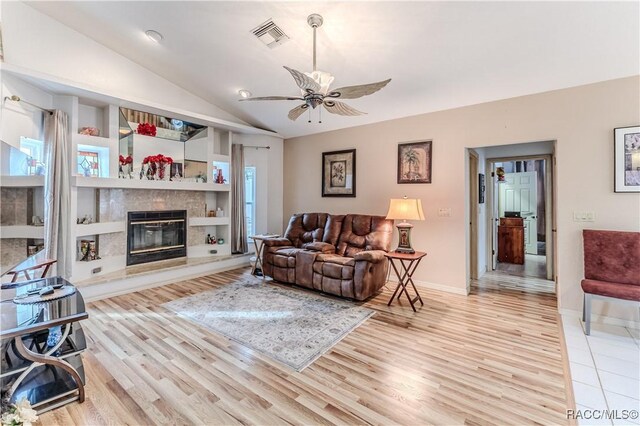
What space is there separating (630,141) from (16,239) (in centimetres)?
694

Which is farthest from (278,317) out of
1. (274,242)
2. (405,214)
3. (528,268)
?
(528,268)

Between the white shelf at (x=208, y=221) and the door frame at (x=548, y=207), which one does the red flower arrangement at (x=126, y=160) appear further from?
the door frame at (x=548, y=207)

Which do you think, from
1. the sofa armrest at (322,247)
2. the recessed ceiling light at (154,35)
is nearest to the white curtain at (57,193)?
the recessed ceiling light at (154,35)

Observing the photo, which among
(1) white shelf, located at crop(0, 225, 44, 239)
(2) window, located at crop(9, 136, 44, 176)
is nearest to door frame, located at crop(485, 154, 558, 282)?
(2) window, located at crop(9, 136, 44, 176)

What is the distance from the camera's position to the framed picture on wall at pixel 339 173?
514cm

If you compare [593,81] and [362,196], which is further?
[362,196]

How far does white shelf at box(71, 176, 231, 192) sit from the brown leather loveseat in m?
1.60

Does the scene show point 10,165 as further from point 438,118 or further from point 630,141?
point 630,141

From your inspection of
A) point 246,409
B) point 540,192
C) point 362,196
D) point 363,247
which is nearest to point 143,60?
point 362,196

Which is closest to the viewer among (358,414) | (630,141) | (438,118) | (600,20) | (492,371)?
(358,414)

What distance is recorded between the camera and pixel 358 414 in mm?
1772

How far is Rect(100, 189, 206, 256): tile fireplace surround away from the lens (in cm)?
→ 432

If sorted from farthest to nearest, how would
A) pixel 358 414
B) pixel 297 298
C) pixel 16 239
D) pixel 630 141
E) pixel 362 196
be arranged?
pixel 362 196 → pixel 297 298 → pixel 16 239 → pixel 630 141 → pixel 358 414

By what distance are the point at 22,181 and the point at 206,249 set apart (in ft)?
9.02
